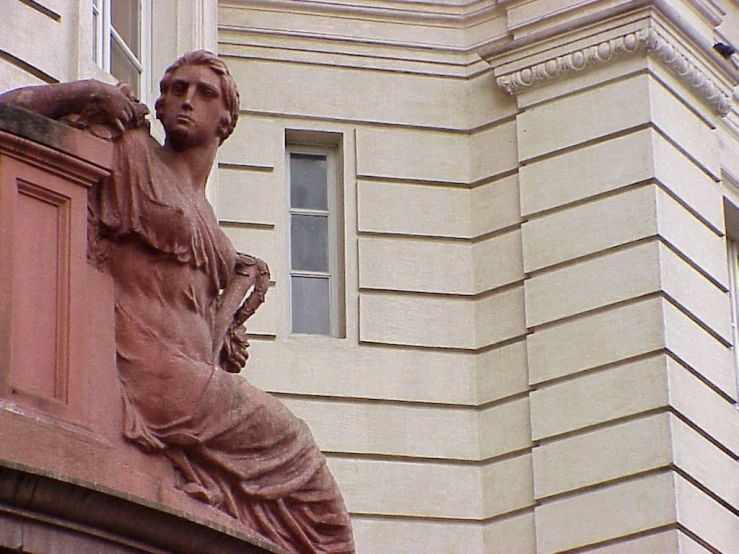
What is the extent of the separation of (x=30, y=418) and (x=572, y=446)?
10.9m

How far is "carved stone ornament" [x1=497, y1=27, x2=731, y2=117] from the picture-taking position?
24562mm

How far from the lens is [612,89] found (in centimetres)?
2475

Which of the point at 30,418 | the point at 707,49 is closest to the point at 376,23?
the point at 707,49

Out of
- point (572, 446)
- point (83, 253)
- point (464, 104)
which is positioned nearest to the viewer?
point (83, 253)

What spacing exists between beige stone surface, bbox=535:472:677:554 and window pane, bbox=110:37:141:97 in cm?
616

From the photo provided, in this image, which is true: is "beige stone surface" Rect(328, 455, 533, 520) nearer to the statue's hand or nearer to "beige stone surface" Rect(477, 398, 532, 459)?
"beige stone surface" Rect(477, 398, 532, 459)

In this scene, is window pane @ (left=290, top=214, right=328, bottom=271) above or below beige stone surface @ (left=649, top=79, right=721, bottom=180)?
below

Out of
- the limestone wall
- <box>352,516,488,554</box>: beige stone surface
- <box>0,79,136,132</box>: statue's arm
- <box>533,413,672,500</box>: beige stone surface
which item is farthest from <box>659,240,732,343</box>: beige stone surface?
<box>0,79,136,132</box>: statue's arm

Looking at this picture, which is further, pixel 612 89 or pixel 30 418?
pixel 612 89

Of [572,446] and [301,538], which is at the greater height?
[572,446]

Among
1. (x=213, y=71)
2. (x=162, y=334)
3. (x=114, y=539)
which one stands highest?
(x=213, y=71)

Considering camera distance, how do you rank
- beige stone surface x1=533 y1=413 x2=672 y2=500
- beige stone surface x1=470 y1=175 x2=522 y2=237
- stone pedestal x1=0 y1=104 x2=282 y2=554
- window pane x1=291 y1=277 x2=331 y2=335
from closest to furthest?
stone pedestal x1=0 y1=104 x2=282 y2=554 → beige stone surface x1=533 y1=413 x2=672 y2=500 → window pane x1=291 y1=277 x2=331 y2=335 → beige stone surface x1=470 y1=175 x2=522 y2=237

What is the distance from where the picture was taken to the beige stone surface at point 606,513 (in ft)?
75.7

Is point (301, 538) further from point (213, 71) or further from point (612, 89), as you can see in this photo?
point (612, 89)
